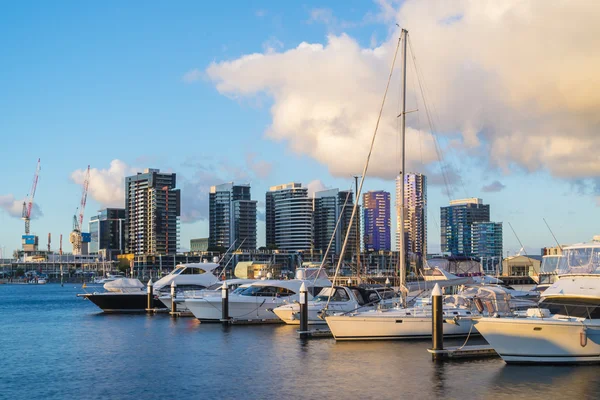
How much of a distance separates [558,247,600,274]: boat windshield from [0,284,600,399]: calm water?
493 centimetres

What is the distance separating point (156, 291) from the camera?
64.6 m

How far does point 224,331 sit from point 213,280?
21.0 metres

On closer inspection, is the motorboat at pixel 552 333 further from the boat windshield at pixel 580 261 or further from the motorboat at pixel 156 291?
the motorboat at pixel 156 291

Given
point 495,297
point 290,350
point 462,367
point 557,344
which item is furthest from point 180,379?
point 495,297

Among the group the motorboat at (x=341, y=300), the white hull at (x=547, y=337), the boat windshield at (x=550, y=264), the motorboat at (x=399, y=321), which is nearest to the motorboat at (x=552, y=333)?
the white hull at (x=547, y=337)

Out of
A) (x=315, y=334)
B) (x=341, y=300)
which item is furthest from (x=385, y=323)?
(x=341, y=300)

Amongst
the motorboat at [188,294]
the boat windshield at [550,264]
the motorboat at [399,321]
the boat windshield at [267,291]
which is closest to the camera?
the boat windshield at [550,264]

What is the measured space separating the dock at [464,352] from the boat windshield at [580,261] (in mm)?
5070

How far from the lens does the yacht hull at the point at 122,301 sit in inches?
2527

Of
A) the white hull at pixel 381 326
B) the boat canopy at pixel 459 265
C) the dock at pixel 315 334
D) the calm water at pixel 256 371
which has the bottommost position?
the calm water at pixel 256 371

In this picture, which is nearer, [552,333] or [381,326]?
[552,333]

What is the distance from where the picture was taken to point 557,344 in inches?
1110

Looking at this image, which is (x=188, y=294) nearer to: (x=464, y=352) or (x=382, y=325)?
(x=382, y=325)

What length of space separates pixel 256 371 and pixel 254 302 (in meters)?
19.8
